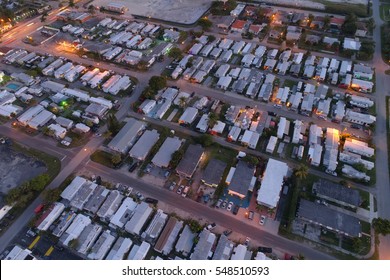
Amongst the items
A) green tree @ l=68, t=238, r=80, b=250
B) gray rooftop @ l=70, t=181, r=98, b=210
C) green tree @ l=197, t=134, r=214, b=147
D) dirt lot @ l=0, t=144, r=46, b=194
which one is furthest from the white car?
dirt lot @ l=0, t=144, r=46, b=194

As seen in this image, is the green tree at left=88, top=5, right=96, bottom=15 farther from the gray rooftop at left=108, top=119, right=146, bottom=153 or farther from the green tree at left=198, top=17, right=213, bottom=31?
the gray rooftop at left=108, top=119, right=146, bottom=153

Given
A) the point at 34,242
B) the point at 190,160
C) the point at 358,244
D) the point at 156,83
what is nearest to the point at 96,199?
the point at 34,242

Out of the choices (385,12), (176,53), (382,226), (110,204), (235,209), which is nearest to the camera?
(382,226)

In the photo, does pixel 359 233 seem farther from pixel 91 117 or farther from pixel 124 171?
pixel 91 117

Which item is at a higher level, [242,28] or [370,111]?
[242,28]

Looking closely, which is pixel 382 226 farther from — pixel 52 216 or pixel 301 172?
pixel 52 216

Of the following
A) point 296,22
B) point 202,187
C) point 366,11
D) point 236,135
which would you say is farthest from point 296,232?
point 366,11

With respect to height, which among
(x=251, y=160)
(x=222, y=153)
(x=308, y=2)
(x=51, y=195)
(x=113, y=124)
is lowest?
(x=222, y=153)
